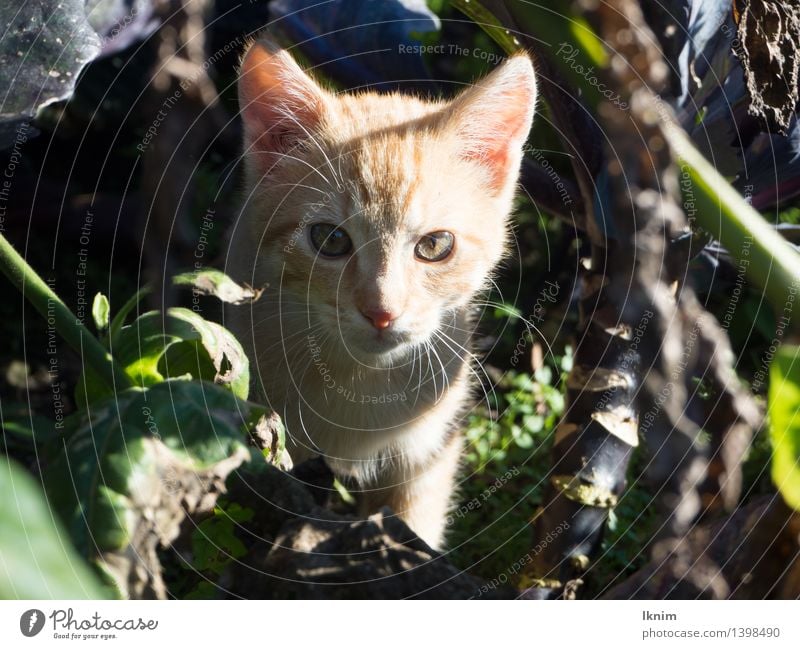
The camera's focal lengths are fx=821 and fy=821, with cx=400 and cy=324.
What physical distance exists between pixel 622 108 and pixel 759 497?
1.97 feet

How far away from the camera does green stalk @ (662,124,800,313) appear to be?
1.10 meters

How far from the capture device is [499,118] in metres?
1.21

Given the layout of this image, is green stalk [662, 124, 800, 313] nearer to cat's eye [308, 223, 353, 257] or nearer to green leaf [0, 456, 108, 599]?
cat's eye [308, 223, 353, 257]

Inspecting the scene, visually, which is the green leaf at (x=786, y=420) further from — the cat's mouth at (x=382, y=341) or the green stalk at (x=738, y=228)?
the cat's mouth at (x=382, y=341)

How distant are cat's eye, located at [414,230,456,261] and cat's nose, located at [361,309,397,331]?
120mm

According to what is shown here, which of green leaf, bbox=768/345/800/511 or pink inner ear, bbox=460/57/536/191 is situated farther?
pink inner ear, bbox=460/57/536/191

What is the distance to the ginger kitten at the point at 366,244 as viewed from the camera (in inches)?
45.4

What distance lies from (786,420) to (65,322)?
0.79m

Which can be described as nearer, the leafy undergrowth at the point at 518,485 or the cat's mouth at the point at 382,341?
the cat's mouth at the point at 382,341

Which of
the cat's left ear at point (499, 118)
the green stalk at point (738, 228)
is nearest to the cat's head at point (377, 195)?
the cat's left ear at point (499, 118)

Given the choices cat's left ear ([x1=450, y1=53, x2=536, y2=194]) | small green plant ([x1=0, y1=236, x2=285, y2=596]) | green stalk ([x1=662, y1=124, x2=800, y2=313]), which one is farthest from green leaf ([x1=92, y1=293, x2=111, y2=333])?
green stalk ([x1=662, y1=124, x2=800, y2=313])

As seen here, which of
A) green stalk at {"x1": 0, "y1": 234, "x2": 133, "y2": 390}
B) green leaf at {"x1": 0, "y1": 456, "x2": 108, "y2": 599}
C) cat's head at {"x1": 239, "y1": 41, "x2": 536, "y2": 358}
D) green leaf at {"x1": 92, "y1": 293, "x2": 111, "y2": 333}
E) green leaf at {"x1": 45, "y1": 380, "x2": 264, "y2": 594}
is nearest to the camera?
green leaf at {"x1": 0, "y1": 456, "x2": 108, "y2": 599}

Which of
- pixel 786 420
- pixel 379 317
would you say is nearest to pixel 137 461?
pixel 379 317

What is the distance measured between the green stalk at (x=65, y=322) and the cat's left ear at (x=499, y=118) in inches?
24.2
